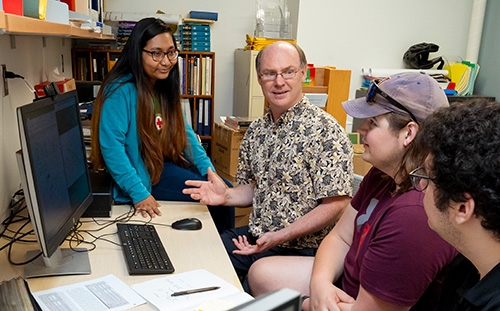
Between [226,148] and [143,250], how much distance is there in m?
2.37

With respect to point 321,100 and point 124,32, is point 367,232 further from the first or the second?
point 124,32

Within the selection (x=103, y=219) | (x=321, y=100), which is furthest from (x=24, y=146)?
(x=321, y=100)

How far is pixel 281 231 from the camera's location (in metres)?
1.81

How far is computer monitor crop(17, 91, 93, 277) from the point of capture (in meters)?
1.05

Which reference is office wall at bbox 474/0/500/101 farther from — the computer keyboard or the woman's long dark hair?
the computer keyboard

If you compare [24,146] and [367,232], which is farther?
[367,232]

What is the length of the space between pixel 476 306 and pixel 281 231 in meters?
1.00

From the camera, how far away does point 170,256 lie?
142 centimetres

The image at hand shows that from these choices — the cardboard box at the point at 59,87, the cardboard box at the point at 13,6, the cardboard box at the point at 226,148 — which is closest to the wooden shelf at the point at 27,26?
the cardboard box at the point at 13,6

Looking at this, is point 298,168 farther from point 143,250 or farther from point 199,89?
point 199,89

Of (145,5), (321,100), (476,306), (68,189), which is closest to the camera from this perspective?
(476,306)

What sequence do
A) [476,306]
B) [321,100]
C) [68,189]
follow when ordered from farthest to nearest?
1. [321,100]
2. [68,189]
3. [476,306]

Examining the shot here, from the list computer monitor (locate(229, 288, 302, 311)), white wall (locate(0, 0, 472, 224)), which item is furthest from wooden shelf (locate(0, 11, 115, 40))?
white wall (locate(0, 0, 472, 224))

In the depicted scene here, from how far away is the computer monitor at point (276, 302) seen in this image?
13.3 inches
